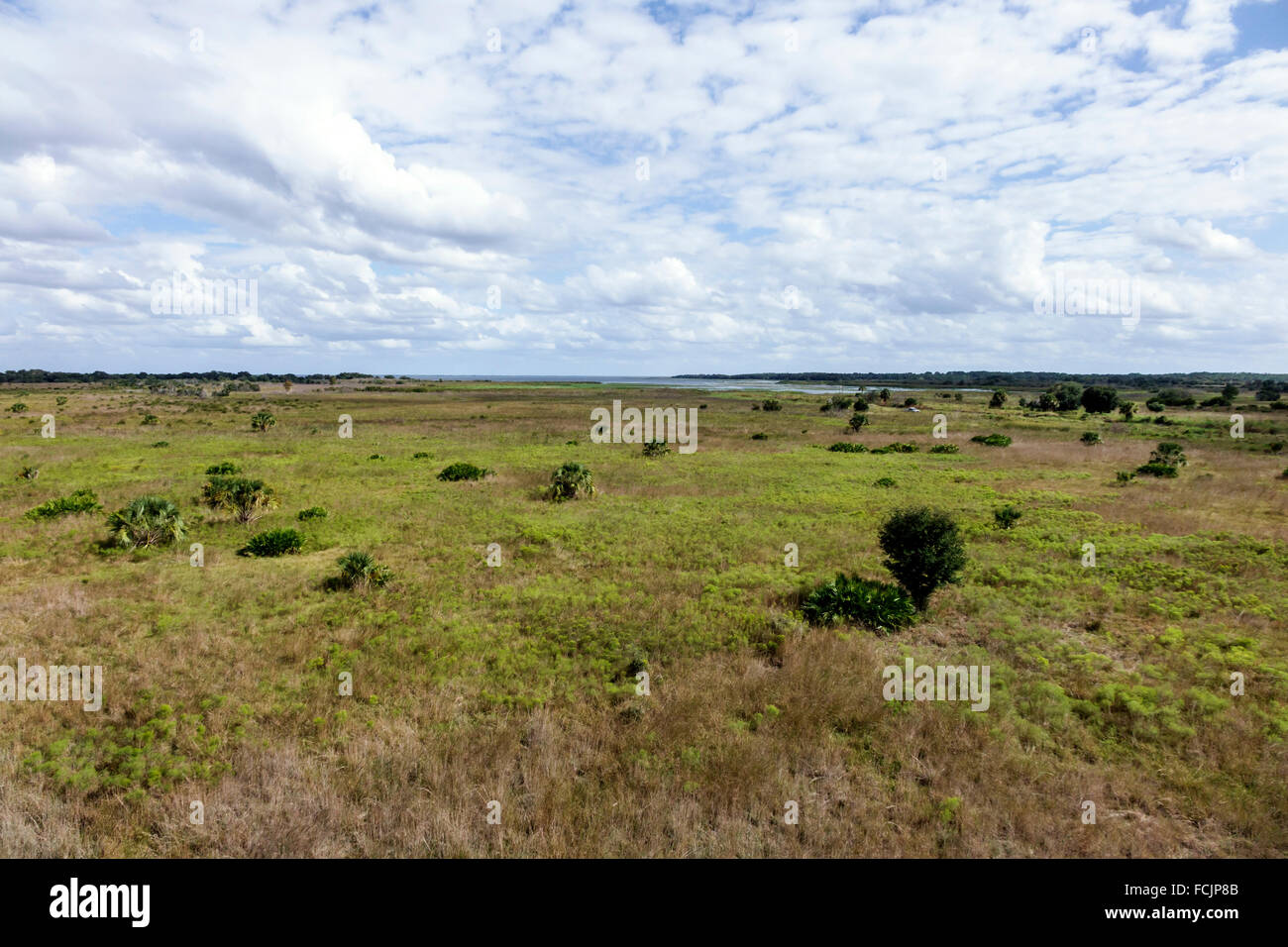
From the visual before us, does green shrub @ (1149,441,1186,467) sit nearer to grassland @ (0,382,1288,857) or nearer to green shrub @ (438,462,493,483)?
grassland @ (0,382,1288,857)

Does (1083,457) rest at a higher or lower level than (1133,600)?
higher

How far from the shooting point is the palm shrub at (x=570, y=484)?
25766 millimetres

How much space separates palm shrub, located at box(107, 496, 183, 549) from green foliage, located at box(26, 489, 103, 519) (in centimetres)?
396

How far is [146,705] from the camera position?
869 centimetres

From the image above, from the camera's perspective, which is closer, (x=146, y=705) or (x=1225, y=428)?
(x=146, y=705)

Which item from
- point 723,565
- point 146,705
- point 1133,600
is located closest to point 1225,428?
point 1133,600

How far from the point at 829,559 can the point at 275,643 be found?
571 inches

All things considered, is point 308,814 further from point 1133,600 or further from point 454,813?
point 1133,600

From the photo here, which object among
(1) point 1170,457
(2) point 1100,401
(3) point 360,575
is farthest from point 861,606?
(2) point 1100,401

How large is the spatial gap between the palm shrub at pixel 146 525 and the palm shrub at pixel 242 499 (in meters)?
2.29

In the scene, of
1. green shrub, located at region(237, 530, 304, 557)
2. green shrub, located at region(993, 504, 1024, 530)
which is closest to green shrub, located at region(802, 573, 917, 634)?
green shrub, located at region(993, 504, 1024, 530)

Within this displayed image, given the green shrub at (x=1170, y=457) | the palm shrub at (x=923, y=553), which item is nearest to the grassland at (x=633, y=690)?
the palm shrub at (x=923, y=553)

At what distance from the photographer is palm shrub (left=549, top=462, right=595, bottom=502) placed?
2577 cm

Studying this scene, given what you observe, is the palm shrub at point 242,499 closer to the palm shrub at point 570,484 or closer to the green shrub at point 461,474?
the green shrub at point 461,474
